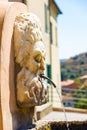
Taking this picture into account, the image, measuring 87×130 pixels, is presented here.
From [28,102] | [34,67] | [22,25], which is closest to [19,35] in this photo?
[22,25]

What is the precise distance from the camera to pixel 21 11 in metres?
3.70

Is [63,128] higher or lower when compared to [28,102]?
lower

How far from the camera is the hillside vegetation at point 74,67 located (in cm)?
9481

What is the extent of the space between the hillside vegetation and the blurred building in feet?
233

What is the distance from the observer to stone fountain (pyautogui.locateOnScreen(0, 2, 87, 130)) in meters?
3.24

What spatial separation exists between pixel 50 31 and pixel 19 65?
15193mm

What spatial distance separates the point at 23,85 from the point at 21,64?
0.19 metres

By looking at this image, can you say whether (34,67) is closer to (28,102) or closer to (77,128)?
(28,102)

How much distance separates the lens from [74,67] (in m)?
101

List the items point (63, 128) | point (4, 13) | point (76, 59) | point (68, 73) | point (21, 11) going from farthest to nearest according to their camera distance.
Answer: point (76, 59)
point (68, 73)
point (63, 128)
point (21, 11)
point (4, 13)

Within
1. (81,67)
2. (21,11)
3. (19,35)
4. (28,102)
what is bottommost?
(28,102)

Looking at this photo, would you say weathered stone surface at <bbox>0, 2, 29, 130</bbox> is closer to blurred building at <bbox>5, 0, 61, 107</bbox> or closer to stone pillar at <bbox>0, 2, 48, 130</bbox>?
stone pillar at <bbox>0, 2, 48, 130</bbox>

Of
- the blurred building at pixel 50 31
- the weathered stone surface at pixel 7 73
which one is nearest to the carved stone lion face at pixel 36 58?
the weathered stone surface at pixel 7 73

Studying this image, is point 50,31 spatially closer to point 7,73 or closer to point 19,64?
point 19,64
